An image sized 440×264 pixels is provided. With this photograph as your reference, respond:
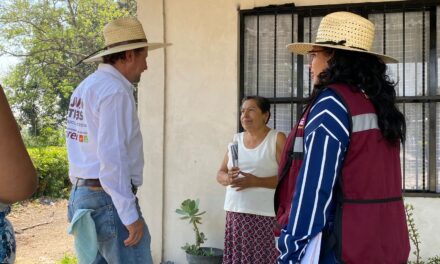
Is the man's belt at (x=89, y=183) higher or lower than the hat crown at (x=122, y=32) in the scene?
lower

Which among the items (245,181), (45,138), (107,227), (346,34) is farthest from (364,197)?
(45,138)

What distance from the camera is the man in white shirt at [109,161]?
90.2 inches

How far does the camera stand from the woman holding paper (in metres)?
3.41

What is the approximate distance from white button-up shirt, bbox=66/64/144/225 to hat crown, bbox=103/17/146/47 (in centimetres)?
19

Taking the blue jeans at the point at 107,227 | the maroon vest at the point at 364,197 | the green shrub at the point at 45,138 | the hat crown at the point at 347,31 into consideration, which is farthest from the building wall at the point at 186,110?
the green shrub at the point at 45,138

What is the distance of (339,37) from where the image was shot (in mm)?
1878

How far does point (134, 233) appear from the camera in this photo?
Result: 7.63 feet

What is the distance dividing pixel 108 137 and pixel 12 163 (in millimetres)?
833

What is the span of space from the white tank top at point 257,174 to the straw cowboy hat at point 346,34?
1631 millimetres

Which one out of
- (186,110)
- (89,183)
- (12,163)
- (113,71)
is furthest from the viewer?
(186,110)

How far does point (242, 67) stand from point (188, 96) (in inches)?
22.0

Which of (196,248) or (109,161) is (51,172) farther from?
(109,161)

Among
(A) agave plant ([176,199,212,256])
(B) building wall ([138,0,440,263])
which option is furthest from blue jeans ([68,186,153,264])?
(B) building wall ([138,0,440,263])

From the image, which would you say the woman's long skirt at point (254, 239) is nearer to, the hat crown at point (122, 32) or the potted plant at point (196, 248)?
the potted plant at point (196, 248)
